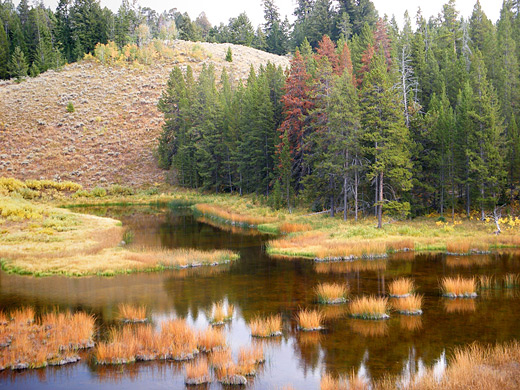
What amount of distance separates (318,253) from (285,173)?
62.0 ft

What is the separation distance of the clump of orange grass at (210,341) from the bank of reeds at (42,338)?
11.6ft

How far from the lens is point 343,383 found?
467 inches

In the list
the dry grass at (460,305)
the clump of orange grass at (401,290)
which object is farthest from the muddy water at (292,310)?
the clump of orange grass at (401,290)

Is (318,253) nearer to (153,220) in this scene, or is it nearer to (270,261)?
(270,261)

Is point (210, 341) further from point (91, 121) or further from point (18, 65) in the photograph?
point (18, 65)

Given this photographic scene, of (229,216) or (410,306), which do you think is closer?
(410,306)

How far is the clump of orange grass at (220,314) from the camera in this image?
57.8 feet

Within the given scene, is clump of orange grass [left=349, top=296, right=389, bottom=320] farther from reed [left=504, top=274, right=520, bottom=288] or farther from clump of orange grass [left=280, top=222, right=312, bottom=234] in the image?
clump of orange grass [left=280, top=222, right=312, bottom=234]

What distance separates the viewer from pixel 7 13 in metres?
109

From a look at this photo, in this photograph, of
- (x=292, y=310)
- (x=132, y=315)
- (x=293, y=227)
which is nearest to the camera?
(x=132, y=315)

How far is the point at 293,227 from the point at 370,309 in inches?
812

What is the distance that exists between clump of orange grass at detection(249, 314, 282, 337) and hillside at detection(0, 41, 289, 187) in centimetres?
5889

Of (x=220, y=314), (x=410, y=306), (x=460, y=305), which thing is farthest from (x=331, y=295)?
(x=460, y=305)

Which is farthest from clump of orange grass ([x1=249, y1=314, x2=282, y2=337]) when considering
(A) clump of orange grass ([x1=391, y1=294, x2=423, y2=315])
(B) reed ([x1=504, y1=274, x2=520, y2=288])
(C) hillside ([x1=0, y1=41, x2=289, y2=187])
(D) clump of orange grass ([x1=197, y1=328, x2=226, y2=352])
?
(C) hillside ([x1=0, y1=41, x2=289, y2=187])
